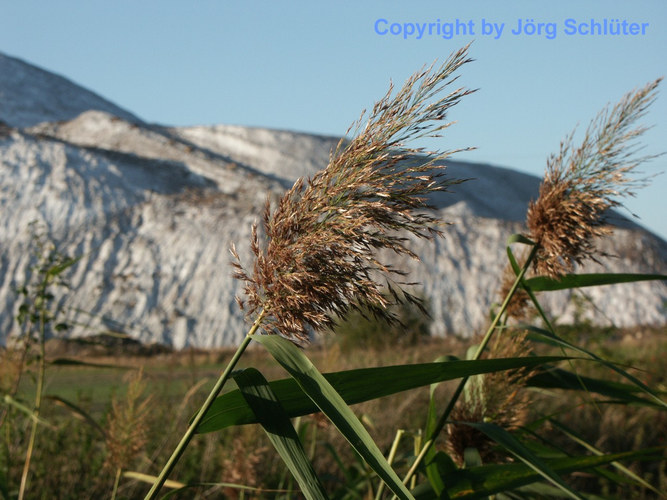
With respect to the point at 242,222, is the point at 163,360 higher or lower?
lower

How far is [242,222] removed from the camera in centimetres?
2239

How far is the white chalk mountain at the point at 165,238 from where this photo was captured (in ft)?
64.3

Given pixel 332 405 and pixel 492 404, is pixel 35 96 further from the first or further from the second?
pixel 332 405

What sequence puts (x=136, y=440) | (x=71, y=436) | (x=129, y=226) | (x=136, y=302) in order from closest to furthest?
(x=136, y=440)
(x=71, y=436)
(x=136, y=302)
(x=129, y=226)

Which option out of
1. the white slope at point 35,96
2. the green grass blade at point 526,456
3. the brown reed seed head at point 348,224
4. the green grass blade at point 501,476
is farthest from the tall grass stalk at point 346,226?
the white slope at point 35,96

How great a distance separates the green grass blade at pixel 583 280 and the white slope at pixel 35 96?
103ft

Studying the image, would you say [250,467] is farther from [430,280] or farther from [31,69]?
[31,69]

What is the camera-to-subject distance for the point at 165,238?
21.5m

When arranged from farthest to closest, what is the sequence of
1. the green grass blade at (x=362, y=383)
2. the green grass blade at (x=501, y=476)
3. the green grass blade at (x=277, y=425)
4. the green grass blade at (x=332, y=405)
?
the green grass blade at (x=501, y=476), the green grass blade at (x=362, y=383), the green grass blade at (x=277, y=425), the green grass blade at (x=332, y=405)

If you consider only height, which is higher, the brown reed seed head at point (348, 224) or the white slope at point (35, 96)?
the white slope at point (35, 96)

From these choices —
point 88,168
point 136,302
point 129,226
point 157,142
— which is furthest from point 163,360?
point 157,142

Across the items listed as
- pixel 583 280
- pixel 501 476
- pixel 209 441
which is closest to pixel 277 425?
pixel 501 476

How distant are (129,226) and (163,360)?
7.57 metres

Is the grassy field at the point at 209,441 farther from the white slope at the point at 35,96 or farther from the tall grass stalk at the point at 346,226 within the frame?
the white slope at the point at 35,96
